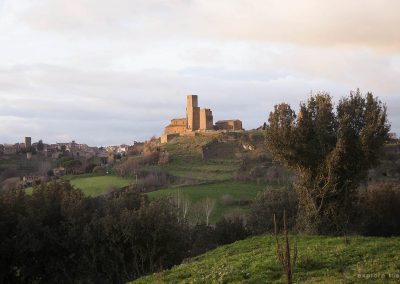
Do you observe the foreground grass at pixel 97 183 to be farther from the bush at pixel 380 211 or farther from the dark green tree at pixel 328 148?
the dark green tree at pixel 328 148

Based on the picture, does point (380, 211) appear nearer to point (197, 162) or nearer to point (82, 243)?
point (82, 243)

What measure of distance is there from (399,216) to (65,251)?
19269 mm

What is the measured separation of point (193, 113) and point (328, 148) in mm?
85359

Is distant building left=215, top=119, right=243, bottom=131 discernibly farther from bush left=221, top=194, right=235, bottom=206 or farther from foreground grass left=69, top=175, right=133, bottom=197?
bush left=221, top=194, right=235, bottom=206

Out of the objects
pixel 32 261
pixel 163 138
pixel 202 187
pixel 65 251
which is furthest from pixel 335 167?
pixel 163 138

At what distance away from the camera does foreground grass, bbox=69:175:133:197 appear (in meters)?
53.0

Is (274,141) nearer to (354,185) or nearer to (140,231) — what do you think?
(354,185)

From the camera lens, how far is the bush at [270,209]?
2949 cm

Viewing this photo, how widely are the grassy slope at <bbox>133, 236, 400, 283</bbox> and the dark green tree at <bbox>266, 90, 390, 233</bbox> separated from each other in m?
6.54

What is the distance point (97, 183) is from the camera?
192ft

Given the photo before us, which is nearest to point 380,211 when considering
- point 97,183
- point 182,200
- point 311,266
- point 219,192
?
point 311,266

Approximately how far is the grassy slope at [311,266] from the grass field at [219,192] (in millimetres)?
27334

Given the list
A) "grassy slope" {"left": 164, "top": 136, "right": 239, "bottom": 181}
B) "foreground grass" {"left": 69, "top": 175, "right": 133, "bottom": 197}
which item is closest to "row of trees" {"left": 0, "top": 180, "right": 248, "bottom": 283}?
"foreground grass" {"left": 69, "top": 175, "right": 133, "bottom": 197}

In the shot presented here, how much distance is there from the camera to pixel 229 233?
2836 cm
